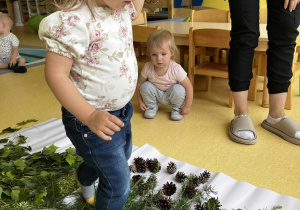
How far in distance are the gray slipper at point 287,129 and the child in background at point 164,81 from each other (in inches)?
20.9

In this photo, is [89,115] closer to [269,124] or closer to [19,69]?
[269,124]

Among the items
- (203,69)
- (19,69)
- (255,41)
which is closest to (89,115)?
(255,41)

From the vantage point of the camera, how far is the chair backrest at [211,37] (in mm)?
1875

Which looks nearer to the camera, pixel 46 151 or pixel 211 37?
pixel 46 151

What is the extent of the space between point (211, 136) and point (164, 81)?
507 mm

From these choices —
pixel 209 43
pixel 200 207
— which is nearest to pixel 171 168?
pixel 200 207

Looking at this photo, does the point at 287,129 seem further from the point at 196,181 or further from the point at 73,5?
the point at 73,5

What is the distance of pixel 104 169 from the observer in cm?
81

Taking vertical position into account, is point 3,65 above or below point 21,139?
below

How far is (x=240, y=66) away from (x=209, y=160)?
20.4 inches

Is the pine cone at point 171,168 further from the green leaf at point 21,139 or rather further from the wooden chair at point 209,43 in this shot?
the wooden chair at point 209,43

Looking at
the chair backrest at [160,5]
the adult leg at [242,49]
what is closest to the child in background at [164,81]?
the adult leg at [242,49]

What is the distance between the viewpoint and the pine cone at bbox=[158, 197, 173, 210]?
3.36 feet

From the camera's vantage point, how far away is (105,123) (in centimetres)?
65
